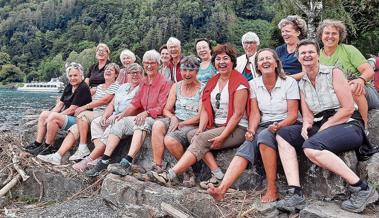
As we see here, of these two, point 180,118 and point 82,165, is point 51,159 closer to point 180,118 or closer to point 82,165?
point 82,165

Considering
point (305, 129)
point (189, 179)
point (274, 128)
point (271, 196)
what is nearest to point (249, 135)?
point (274, 128)

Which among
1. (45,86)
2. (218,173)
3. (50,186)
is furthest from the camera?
(45,86)

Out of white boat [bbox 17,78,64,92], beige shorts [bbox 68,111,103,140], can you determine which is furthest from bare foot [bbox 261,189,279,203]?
white boat [bbox 17,78,64,92]

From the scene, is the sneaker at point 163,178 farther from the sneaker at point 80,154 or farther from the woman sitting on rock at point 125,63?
the woman sitting on rock at point 125,63

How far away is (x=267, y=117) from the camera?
5426 mm

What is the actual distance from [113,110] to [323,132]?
385cm

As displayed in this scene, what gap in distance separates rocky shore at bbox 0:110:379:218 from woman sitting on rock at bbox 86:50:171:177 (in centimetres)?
44

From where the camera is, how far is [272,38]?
86.4 ft

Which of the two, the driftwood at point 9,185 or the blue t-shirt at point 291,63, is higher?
the blue t-shirt at point 291,63

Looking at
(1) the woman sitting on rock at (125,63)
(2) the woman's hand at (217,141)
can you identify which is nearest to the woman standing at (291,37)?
(2) the woman's hand at (217,141)

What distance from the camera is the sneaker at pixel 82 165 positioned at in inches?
266

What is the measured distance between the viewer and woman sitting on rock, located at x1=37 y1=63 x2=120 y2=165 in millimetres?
7195

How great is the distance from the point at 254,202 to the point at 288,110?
1.25m

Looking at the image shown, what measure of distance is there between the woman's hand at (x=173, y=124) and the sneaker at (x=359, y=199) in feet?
8.45
